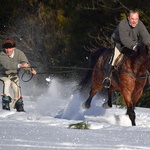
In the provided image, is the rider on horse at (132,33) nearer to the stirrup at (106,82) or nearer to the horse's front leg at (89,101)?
the stirrup at (106,82)

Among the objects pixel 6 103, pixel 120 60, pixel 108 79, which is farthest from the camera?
pixel 6 103

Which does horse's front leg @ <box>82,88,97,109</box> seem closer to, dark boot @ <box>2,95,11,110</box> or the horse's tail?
the horse's tail

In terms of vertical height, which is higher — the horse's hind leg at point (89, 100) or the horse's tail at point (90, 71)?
the horse's tail at point (90, 71)

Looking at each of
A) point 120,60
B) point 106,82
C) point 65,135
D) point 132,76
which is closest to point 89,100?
point 106,82

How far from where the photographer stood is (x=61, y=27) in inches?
1152

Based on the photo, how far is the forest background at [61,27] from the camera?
2572 cm

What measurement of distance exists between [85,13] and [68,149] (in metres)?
19.5

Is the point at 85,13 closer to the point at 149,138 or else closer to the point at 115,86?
the point at 115,86

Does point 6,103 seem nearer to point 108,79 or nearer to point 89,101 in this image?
point 89,101

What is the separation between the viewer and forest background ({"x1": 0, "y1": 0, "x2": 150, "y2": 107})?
25.7 meters

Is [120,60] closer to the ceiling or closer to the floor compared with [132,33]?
closer to the floor

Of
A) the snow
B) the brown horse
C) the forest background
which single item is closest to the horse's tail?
the brown horse

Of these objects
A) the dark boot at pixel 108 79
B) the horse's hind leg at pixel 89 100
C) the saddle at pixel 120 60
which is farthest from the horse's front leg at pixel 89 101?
the saddle at pixel 120 60

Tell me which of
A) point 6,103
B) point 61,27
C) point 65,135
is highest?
point 61,27
